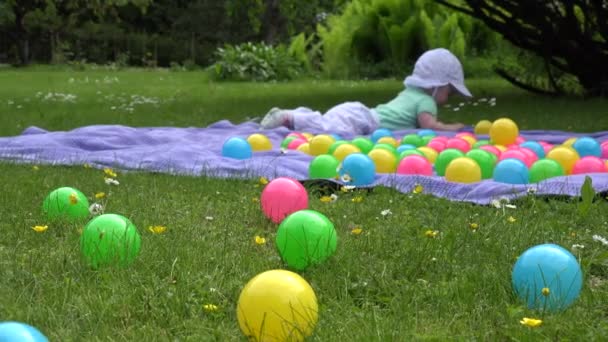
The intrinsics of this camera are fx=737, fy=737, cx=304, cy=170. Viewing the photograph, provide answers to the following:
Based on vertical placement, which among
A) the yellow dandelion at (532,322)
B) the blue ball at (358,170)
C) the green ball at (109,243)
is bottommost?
the blue ball at (358,170)

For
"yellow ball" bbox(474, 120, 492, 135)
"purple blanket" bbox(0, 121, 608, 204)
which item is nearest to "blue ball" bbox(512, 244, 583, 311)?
"purple blanket" bbox(0, 121, 608, 204)

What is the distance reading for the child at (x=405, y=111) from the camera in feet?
24.1

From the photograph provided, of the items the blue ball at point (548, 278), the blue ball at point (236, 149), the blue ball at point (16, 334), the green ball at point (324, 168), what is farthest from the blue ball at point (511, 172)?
the blue ball at point (16, 334)

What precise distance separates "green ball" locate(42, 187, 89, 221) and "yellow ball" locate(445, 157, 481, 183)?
222 cm

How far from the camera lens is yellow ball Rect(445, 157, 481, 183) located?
4461 millimetres

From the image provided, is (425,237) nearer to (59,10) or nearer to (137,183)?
(137,183)

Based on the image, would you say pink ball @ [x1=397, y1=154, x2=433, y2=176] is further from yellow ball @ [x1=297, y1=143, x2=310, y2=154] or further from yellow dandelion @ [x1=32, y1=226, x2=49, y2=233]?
yellow dandelion @ [x1=32, y1=226, x2=49, y2=233]

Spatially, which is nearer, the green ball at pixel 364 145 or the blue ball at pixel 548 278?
the blue ball at pixel 548 278

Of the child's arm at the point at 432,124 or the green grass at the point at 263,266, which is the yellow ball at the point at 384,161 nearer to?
the green grass at the point at 263,266

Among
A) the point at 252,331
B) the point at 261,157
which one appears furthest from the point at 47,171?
the point at 252,331

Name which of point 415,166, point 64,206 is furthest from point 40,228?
point 415,166

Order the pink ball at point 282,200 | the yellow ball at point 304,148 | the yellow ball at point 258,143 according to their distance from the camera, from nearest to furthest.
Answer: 1. the pink ball at point 282,200
2. the yellow ball at point 304,148
3. the yellow ball at point 258,143

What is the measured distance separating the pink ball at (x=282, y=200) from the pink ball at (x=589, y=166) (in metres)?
Answer: 2.07

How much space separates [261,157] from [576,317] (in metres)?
3.67
